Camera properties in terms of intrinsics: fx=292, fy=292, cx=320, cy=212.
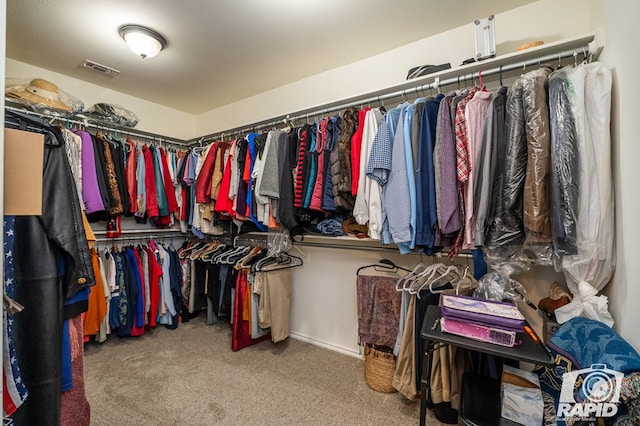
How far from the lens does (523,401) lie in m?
1.12

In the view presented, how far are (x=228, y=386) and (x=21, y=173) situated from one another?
74.4 inches

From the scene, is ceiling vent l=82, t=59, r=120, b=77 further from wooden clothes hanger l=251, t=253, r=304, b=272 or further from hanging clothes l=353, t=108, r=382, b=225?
hanging clothes l=353, t=108, r=382, b=225

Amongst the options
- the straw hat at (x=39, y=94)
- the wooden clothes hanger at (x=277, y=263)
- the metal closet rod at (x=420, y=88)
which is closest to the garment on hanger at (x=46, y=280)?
the wooden clothes hanger at (x=277, y=263)

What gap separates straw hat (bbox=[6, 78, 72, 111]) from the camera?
7.13 ft

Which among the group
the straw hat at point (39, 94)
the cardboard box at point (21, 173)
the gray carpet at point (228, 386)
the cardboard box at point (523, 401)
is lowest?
the gray carpet at point (228, 386)

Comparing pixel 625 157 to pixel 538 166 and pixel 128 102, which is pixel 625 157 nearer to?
pixel 538 166

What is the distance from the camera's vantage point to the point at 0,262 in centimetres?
53

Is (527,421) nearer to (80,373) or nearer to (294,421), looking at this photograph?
(294,421)

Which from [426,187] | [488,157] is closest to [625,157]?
[488,157]

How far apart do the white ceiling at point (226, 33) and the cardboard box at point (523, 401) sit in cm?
210

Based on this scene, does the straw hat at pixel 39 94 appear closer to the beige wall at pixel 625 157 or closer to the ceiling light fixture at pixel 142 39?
the ceiling light fixture at pixel 142 39

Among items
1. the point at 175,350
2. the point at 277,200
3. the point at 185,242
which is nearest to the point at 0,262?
the point at 277,200

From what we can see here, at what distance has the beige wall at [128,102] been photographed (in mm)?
2523

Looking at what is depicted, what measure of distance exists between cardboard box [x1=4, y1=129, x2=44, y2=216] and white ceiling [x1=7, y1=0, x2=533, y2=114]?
1605 millimetres
